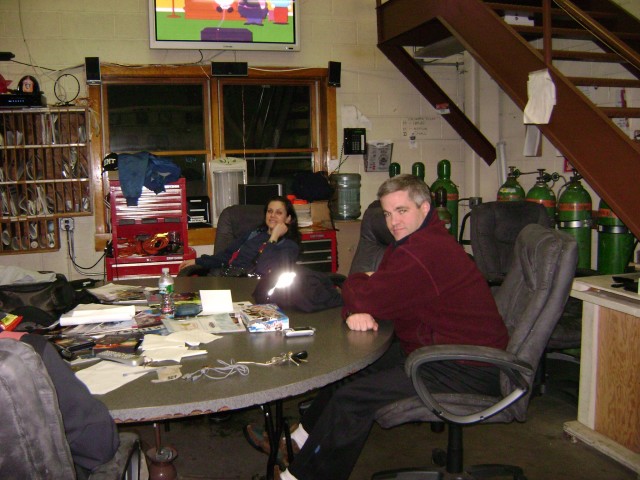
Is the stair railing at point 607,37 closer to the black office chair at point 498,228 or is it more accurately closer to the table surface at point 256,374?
the black office chair at point 498,228

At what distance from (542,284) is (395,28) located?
384 cm

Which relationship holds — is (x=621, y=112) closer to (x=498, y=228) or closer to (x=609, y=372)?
(x=498, y=228)

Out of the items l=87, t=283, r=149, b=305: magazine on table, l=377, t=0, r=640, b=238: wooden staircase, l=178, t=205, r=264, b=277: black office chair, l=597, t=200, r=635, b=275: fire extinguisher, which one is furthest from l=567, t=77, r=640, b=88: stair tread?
l=87, t=283, r=149, b=305: magazine on table

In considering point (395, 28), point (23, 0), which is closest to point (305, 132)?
point (395, 28)

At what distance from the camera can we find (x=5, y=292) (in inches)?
85.1

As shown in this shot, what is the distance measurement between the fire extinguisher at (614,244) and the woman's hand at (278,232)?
1.96 metres

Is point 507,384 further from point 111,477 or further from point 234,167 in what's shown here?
point 234,167

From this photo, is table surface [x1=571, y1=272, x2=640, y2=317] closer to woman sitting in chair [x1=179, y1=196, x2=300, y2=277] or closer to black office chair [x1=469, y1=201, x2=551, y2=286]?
black office chair [x1=469, y1=201, x2=551, y2=286]

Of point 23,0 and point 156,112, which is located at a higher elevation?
point 23,0

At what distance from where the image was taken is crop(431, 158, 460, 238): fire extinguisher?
5.47 m

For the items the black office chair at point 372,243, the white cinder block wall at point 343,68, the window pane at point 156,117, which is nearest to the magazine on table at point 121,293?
the black office chair at point 372,243

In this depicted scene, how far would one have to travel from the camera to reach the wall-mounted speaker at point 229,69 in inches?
205

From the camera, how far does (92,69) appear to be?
16.2ft

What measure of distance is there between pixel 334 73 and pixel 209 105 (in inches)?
46.4
